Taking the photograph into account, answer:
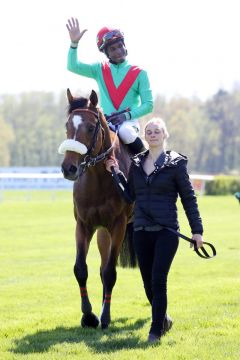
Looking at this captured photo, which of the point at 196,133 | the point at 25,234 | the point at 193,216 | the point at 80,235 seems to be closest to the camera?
the point at 193,216

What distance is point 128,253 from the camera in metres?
8.38

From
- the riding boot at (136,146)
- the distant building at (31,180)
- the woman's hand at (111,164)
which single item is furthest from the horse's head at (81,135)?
the distant building at (31,180)

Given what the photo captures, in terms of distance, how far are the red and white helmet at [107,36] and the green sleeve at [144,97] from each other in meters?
0.47

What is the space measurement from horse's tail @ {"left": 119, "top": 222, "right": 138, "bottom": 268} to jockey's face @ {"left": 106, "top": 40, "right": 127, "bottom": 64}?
6.19 feet

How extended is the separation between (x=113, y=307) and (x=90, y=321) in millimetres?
1337

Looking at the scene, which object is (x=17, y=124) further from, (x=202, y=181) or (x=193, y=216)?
(x=193, y=216)

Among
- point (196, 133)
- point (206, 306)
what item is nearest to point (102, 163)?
point (206, 306)

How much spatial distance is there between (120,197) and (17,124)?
96005mm

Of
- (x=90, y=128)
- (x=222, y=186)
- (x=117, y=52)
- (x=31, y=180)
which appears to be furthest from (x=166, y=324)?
(x=222, y=186)

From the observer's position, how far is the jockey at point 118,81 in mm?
7852

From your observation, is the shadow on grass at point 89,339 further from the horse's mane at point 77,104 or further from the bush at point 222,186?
the bush at point 222,186

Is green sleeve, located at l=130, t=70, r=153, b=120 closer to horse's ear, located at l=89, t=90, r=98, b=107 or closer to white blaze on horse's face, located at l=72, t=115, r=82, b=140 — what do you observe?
horse's ear, located at l=89, t=90, r=98, b=107

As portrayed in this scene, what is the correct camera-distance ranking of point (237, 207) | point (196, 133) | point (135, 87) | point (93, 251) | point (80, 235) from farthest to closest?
1. point (196, 133)
2. point (237, 207)
3. point (93, 251)
4. point (135, 87)
5. point (80, 235)

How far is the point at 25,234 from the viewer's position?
17.8m
